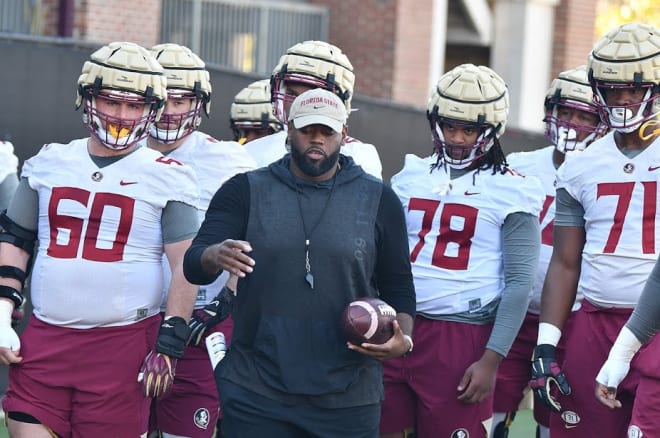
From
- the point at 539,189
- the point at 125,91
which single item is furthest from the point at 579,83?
the point at 125,91

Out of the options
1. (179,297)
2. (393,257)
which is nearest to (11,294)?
(179,297)

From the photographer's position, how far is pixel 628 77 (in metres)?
5.50

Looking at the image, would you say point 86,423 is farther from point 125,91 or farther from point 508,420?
point 508,420

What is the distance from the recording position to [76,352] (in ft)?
17.7

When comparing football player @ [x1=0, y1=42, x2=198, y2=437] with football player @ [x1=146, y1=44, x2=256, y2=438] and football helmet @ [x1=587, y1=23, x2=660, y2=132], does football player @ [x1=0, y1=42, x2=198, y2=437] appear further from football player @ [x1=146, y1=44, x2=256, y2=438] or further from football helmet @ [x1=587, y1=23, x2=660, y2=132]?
football helmet @ [x1=587, y1=23, x2=660, y2=132]

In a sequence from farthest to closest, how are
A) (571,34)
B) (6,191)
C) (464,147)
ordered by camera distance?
(571,34) → (6,191) → (464,147)

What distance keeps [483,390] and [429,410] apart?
25 cm

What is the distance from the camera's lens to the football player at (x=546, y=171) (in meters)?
6.74

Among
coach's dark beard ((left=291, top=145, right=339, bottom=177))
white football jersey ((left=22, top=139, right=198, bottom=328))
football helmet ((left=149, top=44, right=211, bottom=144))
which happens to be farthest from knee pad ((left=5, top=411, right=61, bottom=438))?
football helmet ((left=149, top=44, right=211, bottom=144))

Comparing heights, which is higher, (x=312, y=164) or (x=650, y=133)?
(x=650, y=133)

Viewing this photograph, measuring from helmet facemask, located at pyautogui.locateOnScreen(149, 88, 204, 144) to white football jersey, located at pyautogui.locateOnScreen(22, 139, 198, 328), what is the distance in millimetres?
923

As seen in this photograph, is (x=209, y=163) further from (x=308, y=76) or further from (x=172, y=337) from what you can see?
(x=172, y=337)

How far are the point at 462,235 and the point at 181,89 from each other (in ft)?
5.37

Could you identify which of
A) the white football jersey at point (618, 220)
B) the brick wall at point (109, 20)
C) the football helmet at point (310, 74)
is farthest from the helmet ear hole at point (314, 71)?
the brick wall at point (109, 20)
